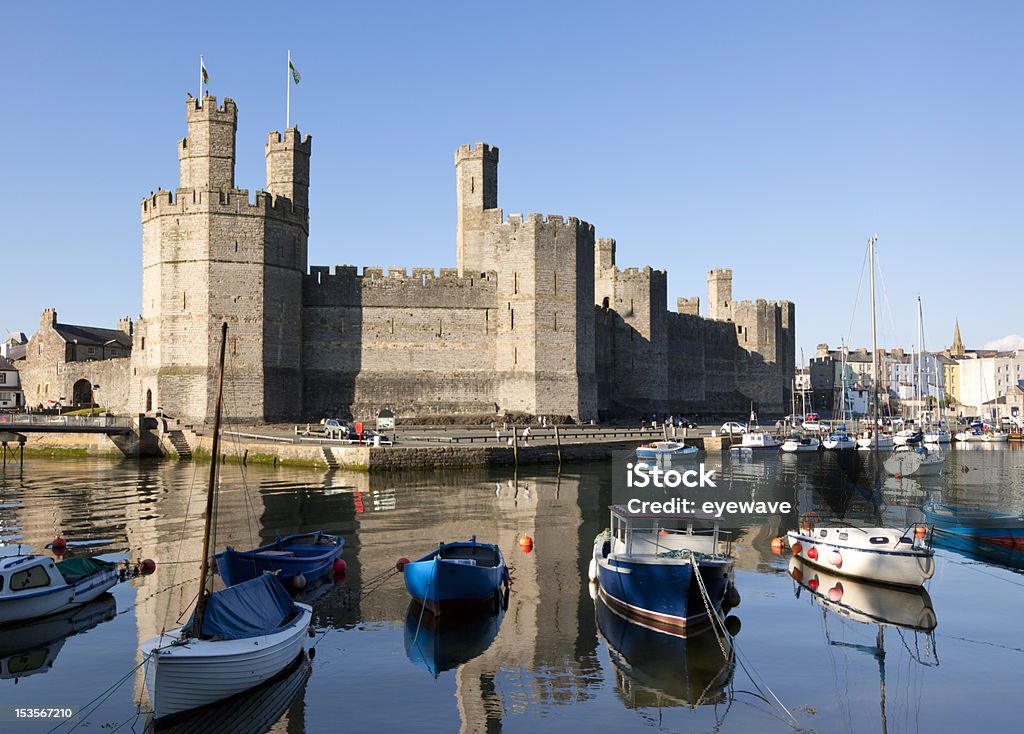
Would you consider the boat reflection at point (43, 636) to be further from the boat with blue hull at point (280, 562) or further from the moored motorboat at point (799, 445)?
the moored motorboat at point (799, 445)

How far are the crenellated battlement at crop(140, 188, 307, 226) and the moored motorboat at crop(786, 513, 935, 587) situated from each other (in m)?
33.9

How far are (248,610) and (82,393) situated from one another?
53347 millimetres

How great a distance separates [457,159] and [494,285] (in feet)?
28.4

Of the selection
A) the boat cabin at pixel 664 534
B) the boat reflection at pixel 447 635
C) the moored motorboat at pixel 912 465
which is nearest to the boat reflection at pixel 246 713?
the boat reflection at pixel 447 635

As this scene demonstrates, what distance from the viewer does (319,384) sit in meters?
47.8

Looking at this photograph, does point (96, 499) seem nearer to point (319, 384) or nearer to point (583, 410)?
point (319, 384)

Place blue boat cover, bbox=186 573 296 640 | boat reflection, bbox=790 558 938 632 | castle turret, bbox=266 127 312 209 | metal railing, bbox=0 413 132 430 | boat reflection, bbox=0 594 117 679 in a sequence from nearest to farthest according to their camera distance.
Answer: blue boat cover, bbox=186 573 296 640 < boat reflection, bbox=0 594 117 679 < boat reflection, bbox=790 558 938 632 < metal railing, bbox=0 413 132 430 < castle turret, bbox=266 127 312 209

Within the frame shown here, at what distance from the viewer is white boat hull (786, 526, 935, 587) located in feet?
55.0

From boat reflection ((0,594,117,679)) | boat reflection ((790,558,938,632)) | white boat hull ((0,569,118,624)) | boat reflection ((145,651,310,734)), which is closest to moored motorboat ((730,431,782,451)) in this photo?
boat reflection ((790,558,938,632))

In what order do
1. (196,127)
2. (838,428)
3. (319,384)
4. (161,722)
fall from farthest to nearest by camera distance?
(838,428)
(319,384)
(196,127)
(161,722)

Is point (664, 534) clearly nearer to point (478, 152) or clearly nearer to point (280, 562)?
point (280, 562)

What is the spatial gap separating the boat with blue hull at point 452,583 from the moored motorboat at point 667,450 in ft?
83.4

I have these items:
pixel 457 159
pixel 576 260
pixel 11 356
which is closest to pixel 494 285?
pixel 576 260

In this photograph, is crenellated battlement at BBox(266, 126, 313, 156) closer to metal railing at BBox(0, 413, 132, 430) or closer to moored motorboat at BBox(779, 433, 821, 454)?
metal railing at BBox(0, 413, 132, 430)
